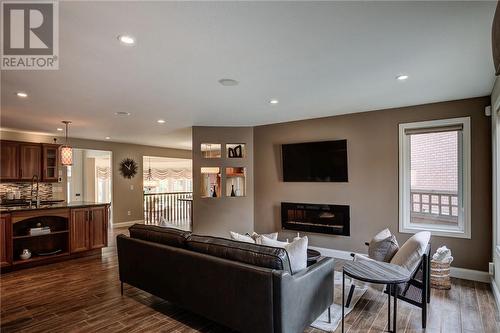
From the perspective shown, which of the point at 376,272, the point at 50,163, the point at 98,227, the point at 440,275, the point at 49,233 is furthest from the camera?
the point at 50,163

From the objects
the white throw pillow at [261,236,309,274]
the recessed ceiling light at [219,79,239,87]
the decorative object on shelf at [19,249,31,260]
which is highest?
the recessed ceiling light at [219,79,239,87]

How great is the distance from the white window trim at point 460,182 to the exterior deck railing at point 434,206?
10 centimetres

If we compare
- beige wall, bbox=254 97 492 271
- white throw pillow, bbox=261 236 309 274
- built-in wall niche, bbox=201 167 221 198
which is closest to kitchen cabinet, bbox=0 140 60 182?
built-in wall niche, bbox=201 167 221 198

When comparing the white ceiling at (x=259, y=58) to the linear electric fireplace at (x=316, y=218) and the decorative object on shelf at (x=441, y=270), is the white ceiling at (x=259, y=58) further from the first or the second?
the decorative object on shelf at (x=441, y=270)

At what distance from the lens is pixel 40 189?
7125mm

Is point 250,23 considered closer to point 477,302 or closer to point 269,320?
point 269,320

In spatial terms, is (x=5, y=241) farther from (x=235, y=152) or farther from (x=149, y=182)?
(x=149, y=182)

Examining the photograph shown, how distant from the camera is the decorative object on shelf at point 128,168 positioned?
8.76 m

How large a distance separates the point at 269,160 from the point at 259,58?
3.54m

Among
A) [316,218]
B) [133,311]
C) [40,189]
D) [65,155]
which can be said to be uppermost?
[65,155]

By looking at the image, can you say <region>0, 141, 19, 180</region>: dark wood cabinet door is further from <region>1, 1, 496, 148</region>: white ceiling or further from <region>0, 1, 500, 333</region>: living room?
<region>1, 1, 496, 148</region>: white ceiling

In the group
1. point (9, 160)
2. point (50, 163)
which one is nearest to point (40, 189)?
Result: point (50, 163)

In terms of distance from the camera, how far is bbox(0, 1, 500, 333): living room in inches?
84.6

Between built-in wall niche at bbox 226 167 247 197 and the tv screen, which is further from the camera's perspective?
built-in wall niche at bbox 226 167 247 197
